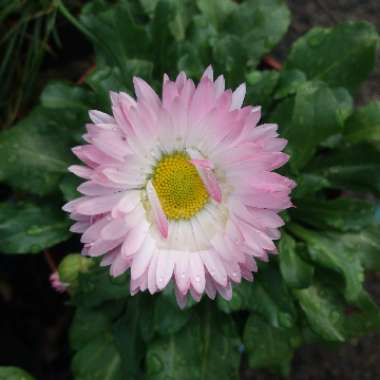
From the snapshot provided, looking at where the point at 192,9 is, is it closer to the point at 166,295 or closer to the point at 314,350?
the point at 166,295

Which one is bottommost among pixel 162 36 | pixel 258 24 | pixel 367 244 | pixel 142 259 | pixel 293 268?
pixel 367 244

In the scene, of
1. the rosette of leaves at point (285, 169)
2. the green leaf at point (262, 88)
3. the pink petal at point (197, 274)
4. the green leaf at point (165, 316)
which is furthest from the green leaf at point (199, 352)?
the green leaf at point (262, 88)

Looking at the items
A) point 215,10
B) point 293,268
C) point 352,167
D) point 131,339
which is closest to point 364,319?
point 293,268

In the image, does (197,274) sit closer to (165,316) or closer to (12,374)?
(165,316)

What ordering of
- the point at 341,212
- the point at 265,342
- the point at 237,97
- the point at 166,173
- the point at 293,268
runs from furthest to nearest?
the point at 265,342 → the point at 341,212 → the point at 293,268 → the point at 166,173 → the point at 237,97

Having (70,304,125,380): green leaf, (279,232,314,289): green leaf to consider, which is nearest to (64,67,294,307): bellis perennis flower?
(279,232,314,289): green leaf

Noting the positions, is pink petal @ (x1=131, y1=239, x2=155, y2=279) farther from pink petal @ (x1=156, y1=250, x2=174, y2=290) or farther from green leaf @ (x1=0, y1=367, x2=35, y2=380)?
green leaf @ (x1=0, y1=367, x2=35, y2=380)

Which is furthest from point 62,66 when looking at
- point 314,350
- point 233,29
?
point 314,350
